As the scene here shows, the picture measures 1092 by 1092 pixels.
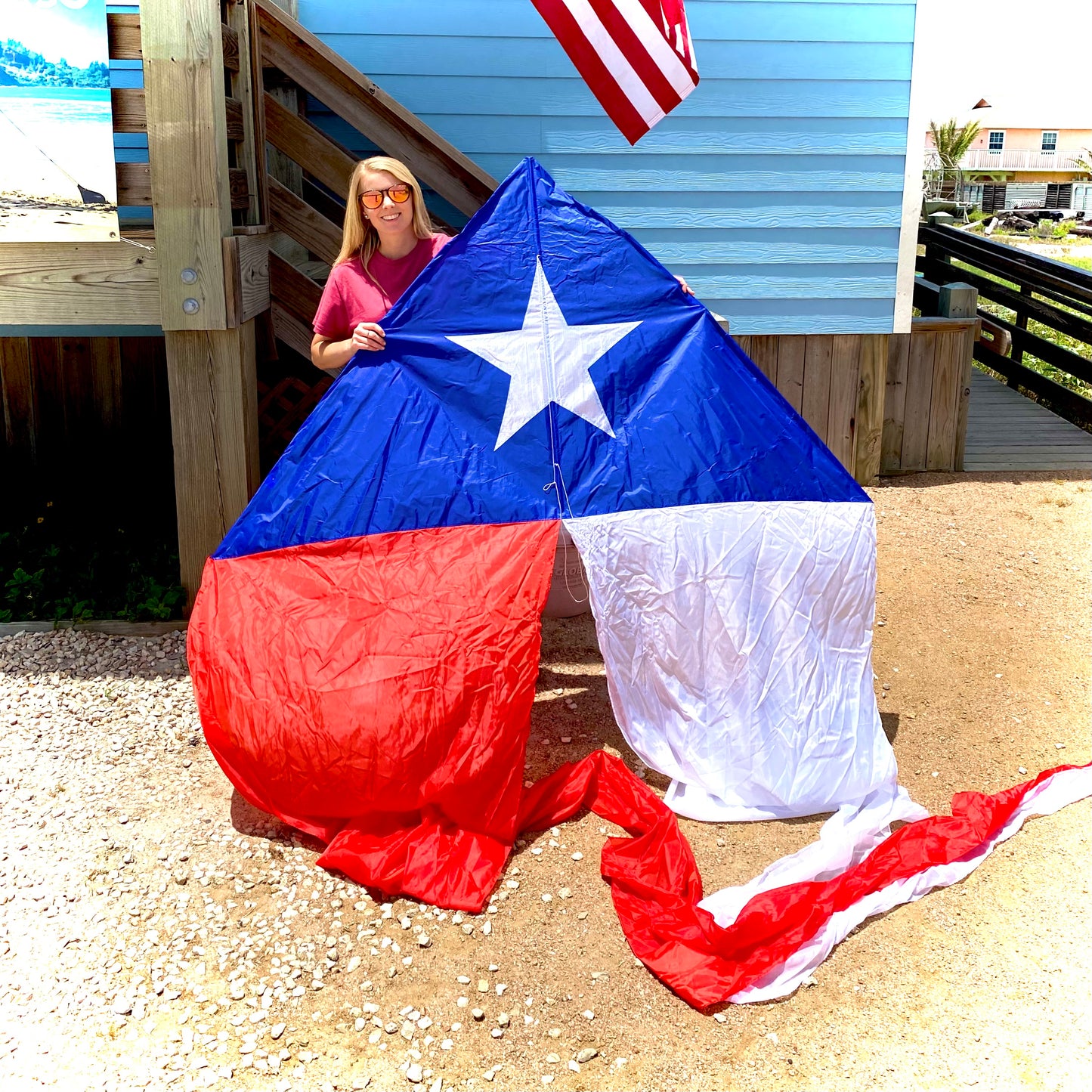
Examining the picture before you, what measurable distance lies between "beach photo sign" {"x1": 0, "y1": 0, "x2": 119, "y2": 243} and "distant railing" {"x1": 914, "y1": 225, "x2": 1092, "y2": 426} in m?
6.25

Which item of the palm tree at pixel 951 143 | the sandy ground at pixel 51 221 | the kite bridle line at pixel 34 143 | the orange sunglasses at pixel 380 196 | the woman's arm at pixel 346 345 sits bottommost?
the woman's arm at pixel 346 345

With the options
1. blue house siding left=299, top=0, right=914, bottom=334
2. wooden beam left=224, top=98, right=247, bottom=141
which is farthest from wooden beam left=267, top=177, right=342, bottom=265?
blue house siding left=299, top=0, right=914, bottom=334

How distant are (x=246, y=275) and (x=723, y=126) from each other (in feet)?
9.43

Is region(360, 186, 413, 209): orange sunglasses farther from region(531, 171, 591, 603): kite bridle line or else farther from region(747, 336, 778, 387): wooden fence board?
region(747, 336, 778, 387): wooden fence board

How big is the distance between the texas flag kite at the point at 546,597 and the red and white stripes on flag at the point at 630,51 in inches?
32.6

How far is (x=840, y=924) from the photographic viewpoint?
9.09 feet

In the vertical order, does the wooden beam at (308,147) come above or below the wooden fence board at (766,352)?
above

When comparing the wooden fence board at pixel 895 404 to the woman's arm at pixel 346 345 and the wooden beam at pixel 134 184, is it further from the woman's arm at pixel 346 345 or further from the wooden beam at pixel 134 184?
the wooden beam at pixel 134 184

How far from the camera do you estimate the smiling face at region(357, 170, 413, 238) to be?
11.4ft

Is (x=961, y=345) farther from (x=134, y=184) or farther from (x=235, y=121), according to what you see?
(x=134, y=184)

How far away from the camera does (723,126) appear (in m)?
5.73

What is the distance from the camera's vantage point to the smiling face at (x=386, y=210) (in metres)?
3.47

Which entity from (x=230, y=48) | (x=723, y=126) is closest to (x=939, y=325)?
(x=723, y=126)

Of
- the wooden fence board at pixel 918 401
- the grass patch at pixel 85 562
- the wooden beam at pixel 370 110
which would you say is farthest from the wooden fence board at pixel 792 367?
the grass patch at pixel 85 562
